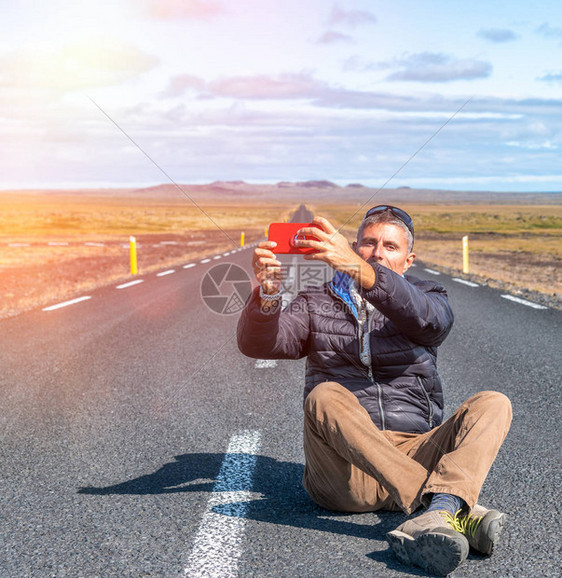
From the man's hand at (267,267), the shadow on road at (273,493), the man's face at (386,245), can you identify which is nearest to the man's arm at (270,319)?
the man's hand at (267,267)

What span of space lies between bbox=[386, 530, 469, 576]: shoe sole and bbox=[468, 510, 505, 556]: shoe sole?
0.21 meters

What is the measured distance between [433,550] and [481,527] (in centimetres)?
29

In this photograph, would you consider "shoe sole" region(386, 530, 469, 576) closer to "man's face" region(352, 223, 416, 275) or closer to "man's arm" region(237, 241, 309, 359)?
"man's arm" region(237, 241, 309, 359)

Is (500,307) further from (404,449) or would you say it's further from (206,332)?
(404,449)

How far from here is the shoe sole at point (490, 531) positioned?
9.68 ft

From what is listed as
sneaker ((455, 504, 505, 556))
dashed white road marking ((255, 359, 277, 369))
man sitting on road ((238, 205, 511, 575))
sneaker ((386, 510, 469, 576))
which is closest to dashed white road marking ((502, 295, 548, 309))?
dashed white road marking ((255, 359, 277, 369))

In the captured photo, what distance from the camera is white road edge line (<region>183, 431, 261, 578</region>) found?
2.94 m

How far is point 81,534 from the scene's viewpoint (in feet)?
10.7

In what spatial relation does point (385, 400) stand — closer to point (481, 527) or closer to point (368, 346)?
point (368, 346)

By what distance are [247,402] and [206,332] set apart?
361 centimetres

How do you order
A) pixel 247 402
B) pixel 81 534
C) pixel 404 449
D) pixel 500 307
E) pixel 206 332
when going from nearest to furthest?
pixel 81 534, pixel 404 449, pixel 247 402, pixel 206 332, pixel 500 307

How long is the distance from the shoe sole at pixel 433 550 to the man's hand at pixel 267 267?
1149 mm

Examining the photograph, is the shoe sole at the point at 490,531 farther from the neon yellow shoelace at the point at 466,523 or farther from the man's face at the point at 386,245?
the man's face at the point at 386,245

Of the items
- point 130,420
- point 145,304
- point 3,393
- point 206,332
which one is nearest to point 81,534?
point 130,420
